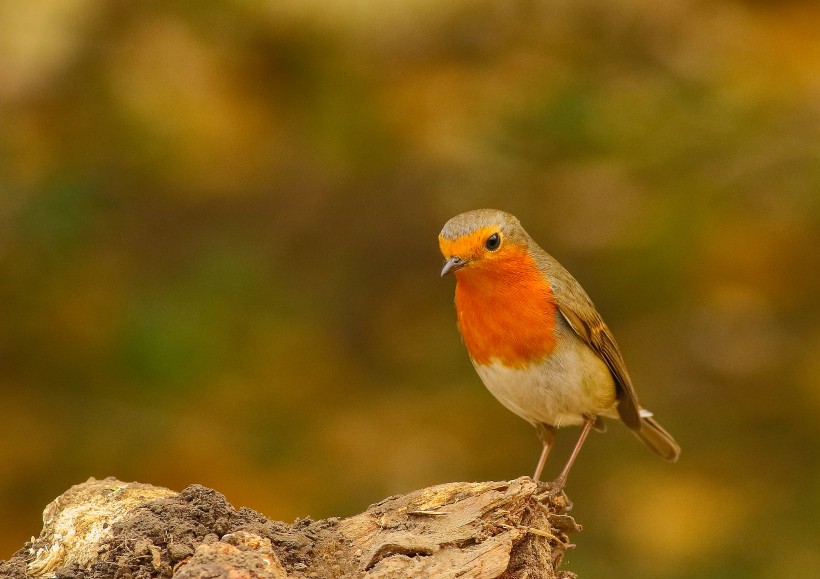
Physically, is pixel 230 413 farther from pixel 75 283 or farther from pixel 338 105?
pixel 338 105

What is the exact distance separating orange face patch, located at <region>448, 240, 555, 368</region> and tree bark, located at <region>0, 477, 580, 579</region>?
137 centimetres

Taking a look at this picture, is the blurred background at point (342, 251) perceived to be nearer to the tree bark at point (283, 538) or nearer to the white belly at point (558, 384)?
the white belly at point (558, 384)

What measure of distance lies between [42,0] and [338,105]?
1581mm

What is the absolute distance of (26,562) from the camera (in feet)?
10.4

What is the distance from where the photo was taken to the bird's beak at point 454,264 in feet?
15.2

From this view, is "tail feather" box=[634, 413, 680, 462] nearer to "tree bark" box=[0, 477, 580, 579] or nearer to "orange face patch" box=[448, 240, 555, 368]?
"orange face patch" box=[448, 240, 555, 368]

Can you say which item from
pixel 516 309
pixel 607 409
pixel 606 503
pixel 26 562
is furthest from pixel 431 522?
pixel 606 503

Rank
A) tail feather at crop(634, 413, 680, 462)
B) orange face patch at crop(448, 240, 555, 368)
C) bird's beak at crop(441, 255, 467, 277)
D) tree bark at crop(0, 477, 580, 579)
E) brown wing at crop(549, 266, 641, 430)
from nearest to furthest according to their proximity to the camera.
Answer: tree bark at crop(0, 477, 580, 579) < bird's beak at crop(441, 255, 467, 277) < orange face patch at crop(448, 240, 555, 368) < brown wing at crop(549, 266, 641, 430) < tail feather at crop(634, 413, 680, 462)

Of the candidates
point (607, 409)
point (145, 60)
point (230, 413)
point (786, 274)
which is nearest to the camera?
point (607, 409)

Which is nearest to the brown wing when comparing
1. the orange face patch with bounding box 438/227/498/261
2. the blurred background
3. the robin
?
the robin

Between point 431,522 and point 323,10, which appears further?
point 323,10

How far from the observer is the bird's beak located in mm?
4645

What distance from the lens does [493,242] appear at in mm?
4855

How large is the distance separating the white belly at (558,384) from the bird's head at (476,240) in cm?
45
